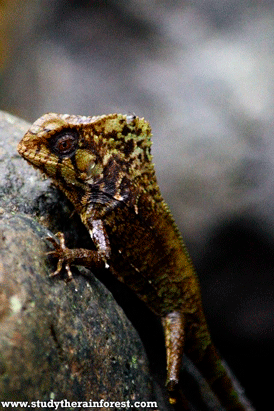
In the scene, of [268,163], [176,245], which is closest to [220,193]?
[268,163]

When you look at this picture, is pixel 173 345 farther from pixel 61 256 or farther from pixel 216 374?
pixel 61 256

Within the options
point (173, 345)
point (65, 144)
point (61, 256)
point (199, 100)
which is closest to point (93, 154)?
point (65, 144)

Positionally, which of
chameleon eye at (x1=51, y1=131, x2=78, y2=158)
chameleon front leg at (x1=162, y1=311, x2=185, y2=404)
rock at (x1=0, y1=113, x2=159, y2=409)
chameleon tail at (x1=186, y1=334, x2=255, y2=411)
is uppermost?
chameleon eye at (x1=51, y1=131, x2=78, y2=158)

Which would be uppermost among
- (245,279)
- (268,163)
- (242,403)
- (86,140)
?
(268,163)

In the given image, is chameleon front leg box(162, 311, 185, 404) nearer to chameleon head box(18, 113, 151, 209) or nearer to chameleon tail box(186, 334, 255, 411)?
chameleon tail box(186, 334, 255, 411)

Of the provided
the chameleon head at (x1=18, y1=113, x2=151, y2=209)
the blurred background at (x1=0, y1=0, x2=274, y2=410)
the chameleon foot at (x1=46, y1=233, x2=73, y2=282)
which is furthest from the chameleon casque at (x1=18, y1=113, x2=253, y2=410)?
the blurred background at (x1=0, y1=0, x2=274, y2=410)

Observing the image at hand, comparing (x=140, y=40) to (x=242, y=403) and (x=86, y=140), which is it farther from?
(x=242, y=403)

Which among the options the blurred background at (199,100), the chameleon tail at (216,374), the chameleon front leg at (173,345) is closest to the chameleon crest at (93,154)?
the chameleon front leg at (173,345)
